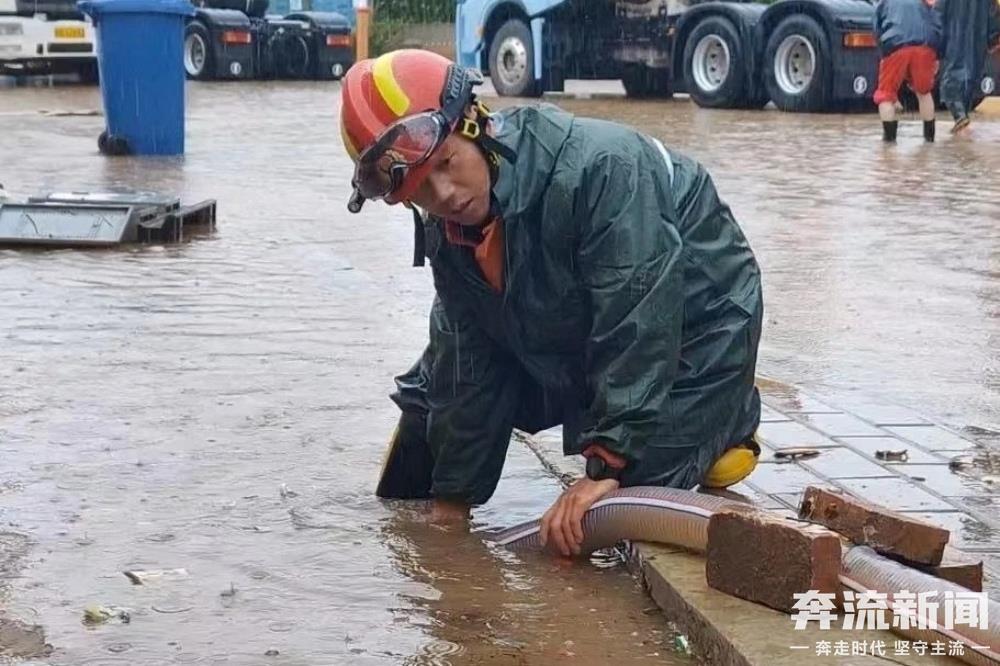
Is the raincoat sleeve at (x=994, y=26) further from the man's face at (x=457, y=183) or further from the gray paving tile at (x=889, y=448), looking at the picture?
the man's face at (x=457, y=183)

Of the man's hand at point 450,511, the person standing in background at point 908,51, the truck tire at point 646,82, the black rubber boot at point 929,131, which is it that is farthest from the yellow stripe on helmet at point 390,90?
the truck tire at point 646,82

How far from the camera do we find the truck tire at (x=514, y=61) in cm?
2173

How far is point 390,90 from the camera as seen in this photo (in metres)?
3.30

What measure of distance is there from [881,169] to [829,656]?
33.3ft

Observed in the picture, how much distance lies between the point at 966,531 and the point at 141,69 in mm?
9913

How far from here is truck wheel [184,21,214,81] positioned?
1067 inches

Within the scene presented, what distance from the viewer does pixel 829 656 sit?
2.80 m

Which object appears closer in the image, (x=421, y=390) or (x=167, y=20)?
(x=421, y=390)

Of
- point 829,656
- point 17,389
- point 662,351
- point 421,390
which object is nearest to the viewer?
point 829,656

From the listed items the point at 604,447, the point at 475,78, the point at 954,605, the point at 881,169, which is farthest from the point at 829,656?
the point at 881,169

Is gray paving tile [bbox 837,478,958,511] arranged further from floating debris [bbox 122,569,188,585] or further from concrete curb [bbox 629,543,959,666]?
floating debris [bbox 122,569,188,585]

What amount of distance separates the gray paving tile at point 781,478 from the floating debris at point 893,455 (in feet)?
0.82

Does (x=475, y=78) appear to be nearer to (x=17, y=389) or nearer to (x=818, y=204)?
(x=17, y=389)

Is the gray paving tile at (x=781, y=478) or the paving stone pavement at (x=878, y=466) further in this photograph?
the gray paving tile at (x=781, y=478)
